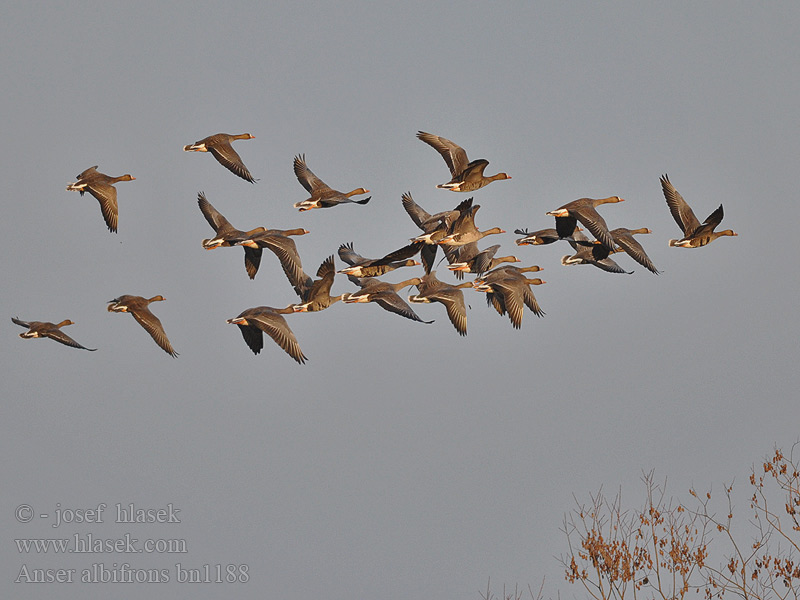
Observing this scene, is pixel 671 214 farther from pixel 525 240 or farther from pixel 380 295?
pixel 380 295

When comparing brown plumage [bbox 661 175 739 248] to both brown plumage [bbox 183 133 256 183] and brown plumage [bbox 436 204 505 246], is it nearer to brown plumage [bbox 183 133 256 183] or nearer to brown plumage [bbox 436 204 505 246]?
brown plumage [bbox 436 204 505 246]

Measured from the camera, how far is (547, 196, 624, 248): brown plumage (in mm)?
Result: 26250

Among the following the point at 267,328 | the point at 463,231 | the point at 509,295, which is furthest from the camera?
the point at 509,295

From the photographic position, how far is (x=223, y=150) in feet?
93.4

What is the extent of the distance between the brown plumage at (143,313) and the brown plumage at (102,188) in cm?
229

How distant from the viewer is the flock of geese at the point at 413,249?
1056 inches

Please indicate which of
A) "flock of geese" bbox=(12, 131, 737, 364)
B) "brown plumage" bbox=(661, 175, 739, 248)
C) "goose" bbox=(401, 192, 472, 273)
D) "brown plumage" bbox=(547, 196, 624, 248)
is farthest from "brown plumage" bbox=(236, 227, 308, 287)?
"brown plumage" bbox=(661, 175, 739, 248)

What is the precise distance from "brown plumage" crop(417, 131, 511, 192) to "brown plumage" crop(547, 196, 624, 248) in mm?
2147

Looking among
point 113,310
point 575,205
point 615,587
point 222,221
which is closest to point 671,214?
point 575,205

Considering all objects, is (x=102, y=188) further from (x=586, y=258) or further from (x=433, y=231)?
(x=586, y=258)

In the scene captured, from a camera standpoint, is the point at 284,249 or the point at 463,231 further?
the point at 463,231

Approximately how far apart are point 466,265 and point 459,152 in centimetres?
288

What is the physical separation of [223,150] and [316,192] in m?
2.63

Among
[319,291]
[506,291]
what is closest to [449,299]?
[506,291]
